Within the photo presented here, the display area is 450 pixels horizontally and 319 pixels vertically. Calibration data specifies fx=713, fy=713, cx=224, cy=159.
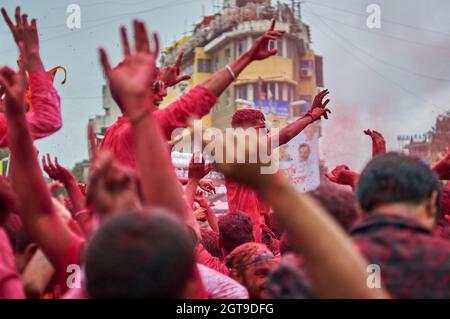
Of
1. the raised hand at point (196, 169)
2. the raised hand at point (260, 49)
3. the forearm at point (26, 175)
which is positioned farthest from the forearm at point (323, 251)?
the raised hand at point (196, 169)

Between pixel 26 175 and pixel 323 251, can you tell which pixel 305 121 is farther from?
pixel 323 251

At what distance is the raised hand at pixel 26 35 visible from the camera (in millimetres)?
3262

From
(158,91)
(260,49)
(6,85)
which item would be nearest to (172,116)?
(158,91)

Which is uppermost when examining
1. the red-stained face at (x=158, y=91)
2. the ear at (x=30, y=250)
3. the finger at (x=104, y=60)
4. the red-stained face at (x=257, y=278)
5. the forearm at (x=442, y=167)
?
the finger at (x=104, y=60)

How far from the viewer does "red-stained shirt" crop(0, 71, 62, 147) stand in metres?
3.35

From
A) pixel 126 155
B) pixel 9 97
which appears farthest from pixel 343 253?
pixel 126 155

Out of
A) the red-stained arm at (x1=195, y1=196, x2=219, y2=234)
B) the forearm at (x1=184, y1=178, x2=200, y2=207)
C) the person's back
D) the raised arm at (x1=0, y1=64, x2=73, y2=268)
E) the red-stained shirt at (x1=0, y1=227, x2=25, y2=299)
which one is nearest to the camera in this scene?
the person's back

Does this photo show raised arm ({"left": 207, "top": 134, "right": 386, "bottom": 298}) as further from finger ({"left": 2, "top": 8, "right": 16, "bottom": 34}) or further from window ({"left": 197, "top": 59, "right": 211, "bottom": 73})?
window ({"left": 197, "top": 59, "right": 211, "bottom": 73})

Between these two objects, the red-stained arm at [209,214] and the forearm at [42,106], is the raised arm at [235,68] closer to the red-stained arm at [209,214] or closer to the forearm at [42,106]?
the forearm at [42,106]

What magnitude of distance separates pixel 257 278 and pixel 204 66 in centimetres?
4051

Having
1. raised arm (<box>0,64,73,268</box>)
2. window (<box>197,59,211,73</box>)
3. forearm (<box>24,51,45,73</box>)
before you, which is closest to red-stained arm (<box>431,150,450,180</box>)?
forearm (<box>24,51,45,73</box>)

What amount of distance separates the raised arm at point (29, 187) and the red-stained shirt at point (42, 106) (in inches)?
39.3

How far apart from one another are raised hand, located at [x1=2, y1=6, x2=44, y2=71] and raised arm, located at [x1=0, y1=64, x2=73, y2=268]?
0.97 m
